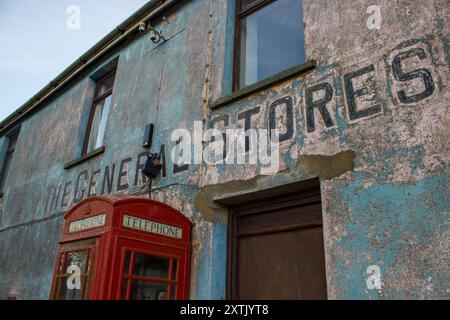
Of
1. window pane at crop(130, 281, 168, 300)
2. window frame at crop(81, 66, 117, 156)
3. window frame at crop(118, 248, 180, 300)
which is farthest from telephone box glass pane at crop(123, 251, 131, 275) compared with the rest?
window frame at crop(81, 66, 117, 156)

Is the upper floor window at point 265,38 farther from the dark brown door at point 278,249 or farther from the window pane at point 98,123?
the window pane at point 98,123

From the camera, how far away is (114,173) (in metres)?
5.34

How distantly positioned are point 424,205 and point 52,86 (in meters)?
8.12

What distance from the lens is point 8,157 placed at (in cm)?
1002

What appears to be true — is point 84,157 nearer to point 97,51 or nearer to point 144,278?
point 97,51

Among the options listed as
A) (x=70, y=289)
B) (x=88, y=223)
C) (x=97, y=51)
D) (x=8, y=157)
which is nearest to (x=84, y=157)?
(x=97, y=51)

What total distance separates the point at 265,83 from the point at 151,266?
7.02ft

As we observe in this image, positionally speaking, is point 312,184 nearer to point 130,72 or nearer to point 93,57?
point 130,72

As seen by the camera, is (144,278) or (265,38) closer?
(144,278)

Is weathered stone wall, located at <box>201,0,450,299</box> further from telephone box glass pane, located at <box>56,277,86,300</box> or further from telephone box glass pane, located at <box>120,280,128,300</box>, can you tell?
telephone box glass pane, located at <box>56,277,86,300</box>

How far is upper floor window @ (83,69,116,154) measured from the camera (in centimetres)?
673

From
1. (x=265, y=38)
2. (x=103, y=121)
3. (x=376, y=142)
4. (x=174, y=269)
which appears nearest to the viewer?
(x=376, y=142)

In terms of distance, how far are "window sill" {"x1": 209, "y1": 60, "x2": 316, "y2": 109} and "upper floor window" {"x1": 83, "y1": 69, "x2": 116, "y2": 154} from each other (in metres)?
3.13
